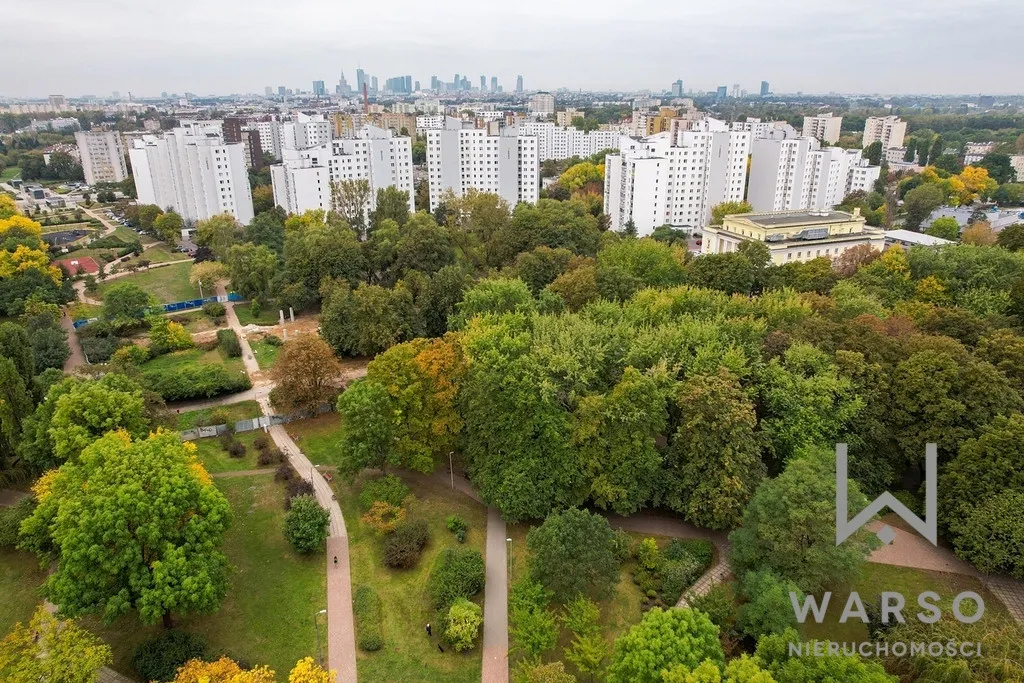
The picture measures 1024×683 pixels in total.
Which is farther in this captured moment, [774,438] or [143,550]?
[774,438]

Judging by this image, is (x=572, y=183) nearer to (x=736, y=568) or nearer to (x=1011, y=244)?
(x=1011, y=244)

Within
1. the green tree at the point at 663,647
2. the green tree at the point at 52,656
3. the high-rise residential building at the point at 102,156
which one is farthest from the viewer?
the high-rise residential building at the point at 102,156

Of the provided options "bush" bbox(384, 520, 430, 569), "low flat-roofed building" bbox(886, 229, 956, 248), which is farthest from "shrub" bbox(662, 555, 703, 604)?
"low flat-roofed building" bbox(886, 229, 956, 248)

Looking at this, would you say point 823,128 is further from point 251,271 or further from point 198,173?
point 251,271

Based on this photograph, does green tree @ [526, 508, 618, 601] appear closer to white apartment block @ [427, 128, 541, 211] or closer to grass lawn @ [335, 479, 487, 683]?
grass lawn @ [335, 479, 487, 683]

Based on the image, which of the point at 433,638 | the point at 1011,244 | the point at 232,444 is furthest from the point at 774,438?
the point at 1011,244

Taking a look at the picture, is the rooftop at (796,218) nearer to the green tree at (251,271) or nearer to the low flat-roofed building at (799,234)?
the low flat-roofed building at (799,234)

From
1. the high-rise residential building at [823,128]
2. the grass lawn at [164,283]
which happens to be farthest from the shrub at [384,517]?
the high-rise residential building at [823,128]
